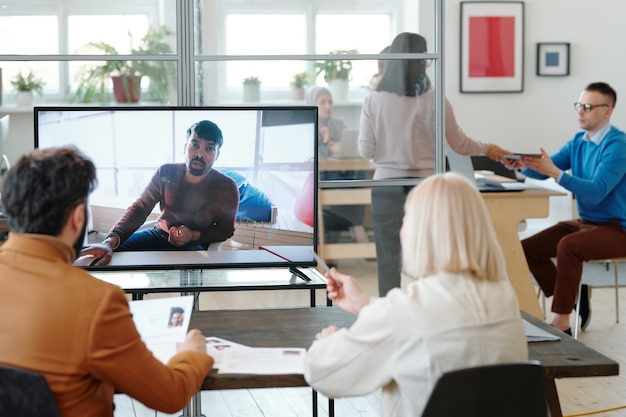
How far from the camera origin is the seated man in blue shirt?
4445mm

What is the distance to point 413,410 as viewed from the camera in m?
1.71

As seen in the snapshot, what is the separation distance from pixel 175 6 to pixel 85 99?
59 centimetres

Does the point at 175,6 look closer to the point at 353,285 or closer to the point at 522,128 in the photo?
the point at 353,285

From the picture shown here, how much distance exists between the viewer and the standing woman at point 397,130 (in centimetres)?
338

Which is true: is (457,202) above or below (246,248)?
above

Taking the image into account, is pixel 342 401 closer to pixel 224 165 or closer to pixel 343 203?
pixel 343 203

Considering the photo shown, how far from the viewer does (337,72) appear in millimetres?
3639

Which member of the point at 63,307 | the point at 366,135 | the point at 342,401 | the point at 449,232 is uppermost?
the point at 366,135

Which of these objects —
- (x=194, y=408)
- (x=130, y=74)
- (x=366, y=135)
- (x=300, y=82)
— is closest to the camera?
(x=194, y=408)

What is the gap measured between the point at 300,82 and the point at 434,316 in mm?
2560

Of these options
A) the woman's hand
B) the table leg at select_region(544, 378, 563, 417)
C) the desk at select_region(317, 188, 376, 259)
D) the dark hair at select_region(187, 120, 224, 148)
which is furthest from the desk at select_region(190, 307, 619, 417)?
the desk at select_region(317, 188, 376, 259)

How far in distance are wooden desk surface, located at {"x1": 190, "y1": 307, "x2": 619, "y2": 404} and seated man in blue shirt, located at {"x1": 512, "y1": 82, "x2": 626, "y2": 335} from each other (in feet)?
7.19

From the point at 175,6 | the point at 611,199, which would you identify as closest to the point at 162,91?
the point at 175,6

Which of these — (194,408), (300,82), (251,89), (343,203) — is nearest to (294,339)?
(194,408)
